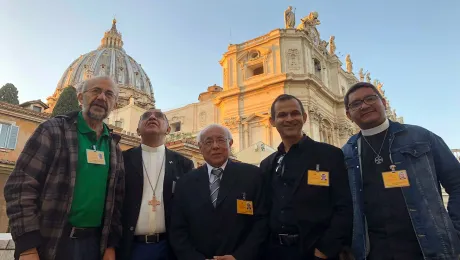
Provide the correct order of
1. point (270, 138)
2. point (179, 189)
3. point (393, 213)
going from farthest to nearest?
point (270, 138)
point (179, 189)
point (393, 213)

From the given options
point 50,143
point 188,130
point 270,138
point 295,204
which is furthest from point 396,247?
point 188,130

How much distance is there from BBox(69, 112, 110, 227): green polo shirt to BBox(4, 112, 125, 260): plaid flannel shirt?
0.06 m

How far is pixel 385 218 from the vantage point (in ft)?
8.65

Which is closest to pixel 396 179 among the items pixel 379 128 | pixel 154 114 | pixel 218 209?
pixel 379 128

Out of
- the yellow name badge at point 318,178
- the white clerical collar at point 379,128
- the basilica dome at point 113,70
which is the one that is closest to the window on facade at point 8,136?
the yellow name badge at point 318,178

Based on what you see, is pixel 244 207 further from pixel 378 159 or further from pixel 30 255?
pixel 30 255

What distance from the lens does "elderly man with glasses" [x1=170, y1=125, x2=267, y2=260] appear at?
288cm

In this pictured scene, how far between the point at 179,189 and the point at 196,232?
18.7 inches

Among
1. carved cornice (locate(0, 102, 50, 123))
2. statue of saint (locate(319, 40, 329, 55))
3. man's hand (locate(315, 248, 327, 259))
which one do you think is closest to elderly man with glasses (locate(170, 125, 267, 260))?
man's hand (locate(315, 248, 327, 259))

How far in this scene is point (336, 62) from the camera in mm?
36969

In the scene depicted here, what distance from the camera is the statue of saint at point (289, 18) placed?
3231 centimetres

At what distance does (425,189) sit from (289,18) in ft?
107

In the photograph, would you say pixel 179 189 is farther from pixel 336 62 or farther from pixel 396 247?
pixel 336 62

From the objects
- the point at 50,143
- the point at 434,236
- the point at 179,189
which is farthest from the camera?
the point at 179,189
